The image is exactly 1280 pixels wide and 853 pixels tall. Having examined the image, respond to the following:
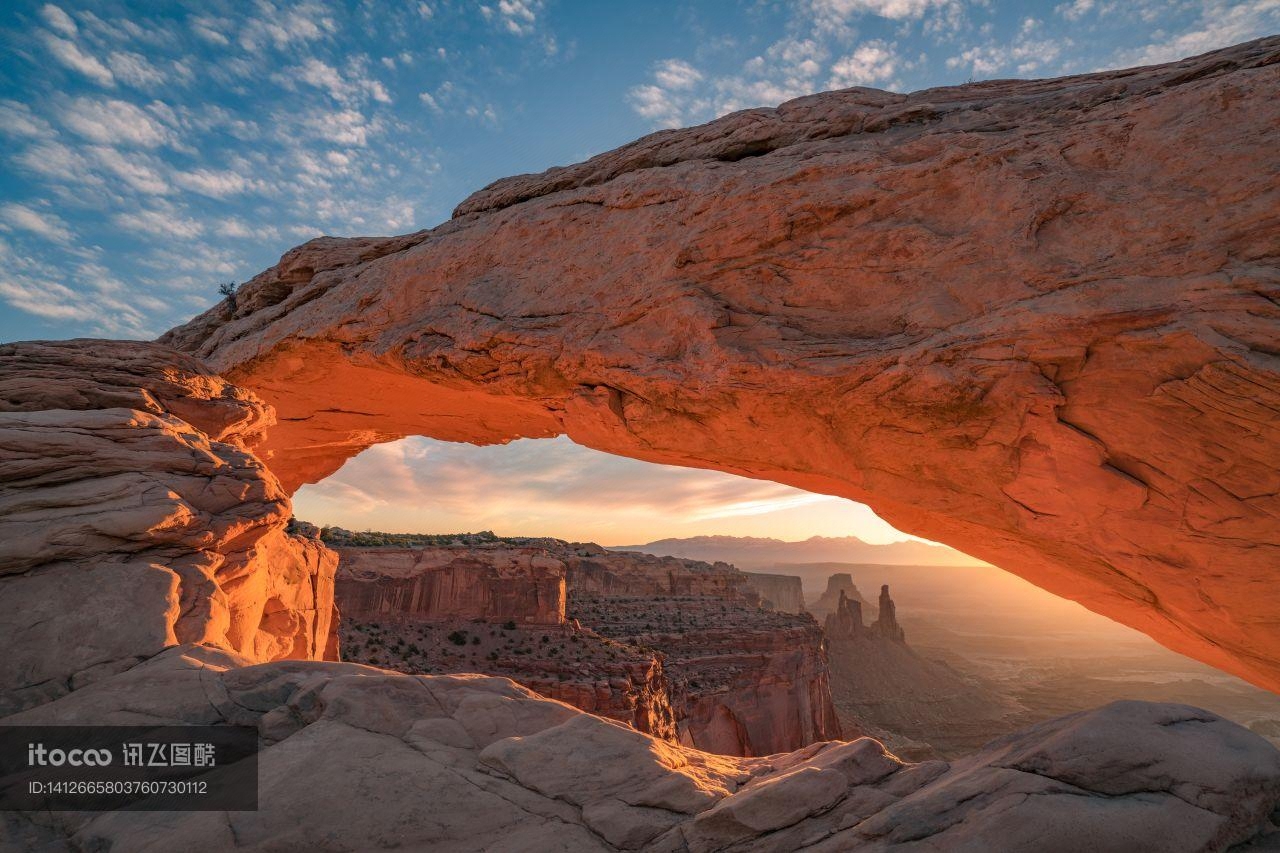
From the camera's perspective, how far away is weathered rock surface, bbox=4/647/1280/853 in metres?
4.55

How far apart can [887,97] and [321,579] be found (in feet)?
51.9

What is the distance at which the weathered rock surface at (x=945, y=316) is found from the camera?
8070 millimetres

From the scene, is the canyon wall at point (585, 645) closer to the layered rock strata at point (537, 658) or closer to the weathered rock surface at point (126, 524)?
the layered rock strata at point (537, 658)

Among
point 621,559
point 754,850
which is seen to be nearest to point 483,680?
point 754,850

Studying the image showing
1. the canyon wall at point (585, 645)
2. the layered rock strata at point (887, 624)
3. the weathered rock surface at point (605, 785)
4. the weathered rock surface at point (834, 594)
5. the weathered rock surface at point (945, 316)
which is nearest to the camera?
the weathered rock surface at point (605, 785)

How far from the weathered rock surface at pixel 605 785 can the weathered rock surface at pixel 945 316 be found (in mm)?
4589

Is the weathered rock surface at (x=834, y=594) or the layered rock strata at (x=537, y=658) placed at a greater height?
Result: the layered rock strata at (x=537, y=658)

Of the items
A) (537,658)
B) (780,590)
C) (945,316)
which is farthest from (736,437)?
(780,590)

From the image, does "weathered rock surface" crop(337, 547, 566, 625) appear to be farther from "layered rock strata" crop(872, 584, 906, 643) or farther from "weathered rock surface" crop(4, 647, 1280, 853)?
"layered rock strata" crop(872, 584, 906, 643)

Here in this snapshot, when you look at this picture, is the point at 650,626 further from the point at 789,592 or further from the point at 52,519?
the point at 789,592

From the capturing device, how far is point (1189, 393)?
26.0 feet

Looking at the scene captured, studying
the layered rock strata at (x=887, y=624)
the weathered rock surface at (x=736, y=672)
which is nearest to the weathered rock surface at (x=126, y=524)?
the weathered rock surface at (x=736, y=672)

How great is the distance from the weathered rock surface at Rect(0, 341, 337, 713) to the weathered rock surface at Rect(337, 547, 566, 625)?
30.9 meters

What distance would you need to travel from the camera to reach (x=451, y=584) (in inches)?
1700
